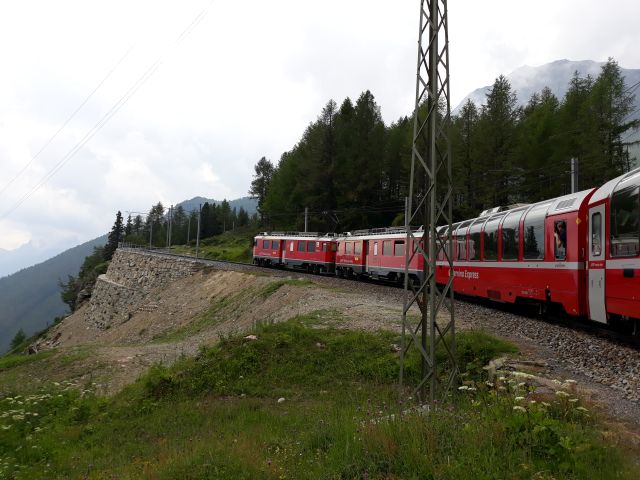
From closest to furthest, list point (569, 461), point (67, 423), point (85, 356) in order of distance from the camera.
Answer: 1. point (569, 461)
2. point (67, 423)
3. point (85, 356)

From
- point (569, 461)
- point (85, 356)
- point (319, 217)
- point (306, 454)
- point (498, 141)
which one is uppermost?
point (498, 141)

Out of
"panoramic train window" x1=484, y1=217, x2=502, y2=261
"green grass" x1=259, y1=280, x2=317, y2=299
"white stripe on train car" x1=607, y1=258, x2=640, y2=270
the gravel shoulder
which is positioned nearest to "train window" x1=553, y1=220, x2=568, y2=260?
the gravel shoulder

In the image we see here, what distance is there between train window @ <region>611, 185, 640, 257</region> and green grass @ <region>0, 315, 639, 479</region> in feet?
8.65

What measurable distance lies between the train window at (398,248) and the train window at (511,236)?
956 centimetres

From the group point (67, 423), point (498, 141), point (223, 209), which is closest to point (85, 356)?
point (67, 423)

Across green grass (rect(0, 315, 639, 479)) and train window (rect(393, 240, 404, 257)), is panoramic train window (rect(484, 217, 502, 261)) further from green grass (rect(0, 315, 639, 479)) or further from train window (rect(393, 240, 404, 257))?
train window (rect(393, 240, 404, 257))

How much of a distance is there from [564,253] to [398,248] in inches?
523

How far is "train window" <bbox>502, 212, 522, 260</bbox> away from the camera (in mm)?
13216

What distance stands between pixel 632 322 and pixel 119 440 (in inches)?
350

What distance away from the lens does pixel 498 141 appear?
131 ft

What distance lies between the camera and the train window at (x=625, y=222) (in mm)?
7953

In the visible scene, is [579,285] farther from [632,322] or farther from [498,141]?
[498,141]

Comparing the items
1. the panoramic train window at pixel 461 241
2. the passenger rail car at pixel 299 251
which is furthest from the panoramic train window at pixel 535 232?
the passenger rail car at pixel 299 251

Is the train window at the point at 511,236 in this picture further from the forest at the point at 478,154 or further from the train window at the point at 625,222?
the forest at the point at 478,154
